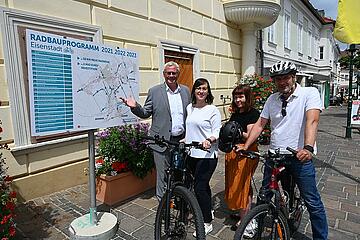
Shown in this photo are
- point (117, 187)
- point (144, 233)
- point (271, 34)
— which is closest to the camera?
point (144, 233)

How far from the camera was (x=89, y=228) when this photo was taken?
8.59 feet

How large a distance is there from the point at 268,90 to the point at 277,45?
6.02m

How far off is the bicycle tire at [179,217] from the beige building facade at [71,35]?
7.42 feet

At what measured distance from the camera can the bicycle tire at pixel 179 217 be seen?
7.13 ft

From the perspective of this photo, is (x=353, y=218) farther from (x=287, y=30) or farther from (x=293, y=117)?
(x=287, y=30)

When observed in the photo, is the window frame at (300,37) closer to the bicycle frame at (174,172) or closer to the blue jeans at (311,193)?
the blue jeans at (311,193)

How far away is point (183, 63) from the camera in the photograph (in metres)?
6.20

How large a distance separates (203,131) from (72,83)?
1.36 m

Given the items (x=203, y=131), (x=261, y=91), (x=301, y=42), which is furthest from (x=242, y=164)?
(x=301, y=42)

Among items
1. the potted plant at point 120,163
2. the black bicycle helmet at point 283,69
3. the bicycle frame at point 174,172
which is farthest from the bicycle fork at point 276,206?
the potted plant at point 120,163

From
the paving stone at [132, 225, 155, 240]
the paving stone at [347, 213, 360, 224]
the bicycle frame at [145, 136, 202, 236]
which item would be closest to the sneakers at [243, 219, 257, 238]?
the bicycle frame at [145, 136, 202, 236]

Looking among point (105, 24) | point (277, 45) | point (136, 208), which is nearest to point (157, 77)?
point (105, 24)

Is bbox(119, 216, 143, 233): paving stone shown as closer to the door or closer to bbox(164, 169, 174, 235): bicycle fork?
bbox(164, 169, 174, 235): bicycle fork

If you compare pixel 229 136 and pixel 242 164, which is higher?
pixel 229 136
